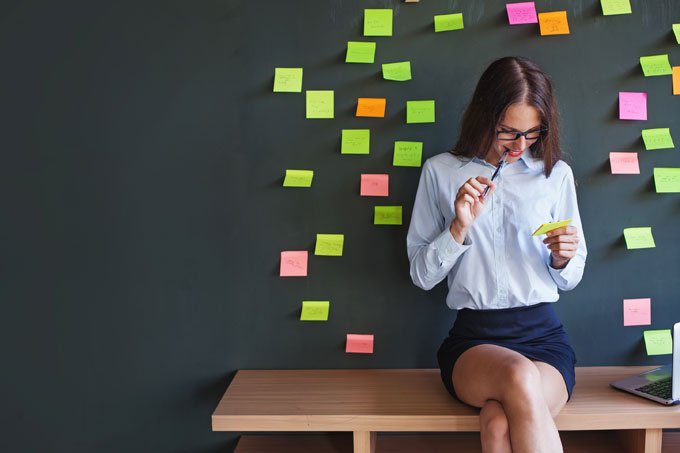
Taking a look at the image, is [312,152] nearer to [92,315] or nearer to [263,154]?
[263,154]

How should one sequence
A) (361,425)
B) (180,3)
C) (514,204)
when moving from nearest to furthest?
1. (361,425)
2. (514,204)
3. (180,3)

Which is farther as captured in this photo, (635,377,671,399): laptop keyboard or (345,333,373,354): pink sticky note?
(345,333,373,354): pink sticky note

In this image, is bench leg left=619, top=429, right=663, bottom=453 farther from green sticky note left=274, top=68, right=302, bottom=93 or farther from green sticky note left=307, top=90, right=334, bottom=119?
green sticky note left=274, top=68, right=302, bottom=93

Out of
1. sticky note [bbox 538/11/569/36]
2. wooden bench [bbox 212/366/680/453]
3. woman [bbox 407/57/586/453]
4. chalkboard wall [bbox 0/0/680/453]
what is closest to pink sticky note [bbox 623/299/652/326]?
chalkboard wall [bbox 0/0/680/453]

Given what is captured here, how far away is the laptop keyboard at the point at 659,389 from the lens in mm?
1823

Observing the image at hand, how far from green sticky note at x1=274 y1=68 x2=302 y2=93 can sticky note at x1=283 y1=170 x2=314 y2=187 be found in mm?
280

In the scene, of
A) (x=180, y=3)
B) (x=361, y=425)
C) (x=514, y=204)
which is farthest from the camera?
(x=180, y=3)

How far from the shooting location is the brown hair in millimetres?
1791

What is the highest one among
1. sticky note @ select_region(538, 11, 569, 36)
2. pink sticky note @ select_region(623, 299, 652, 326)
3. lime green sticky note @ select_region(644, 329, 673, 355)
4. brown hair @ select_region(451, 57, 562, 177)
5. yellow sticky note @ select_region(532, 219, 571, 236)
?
sticky note @ select_region(538, 11, 569, 36)

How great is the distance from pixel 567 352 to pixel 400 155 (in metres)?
0.84

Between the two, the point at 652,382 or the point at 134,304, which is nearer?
the point at 652,382

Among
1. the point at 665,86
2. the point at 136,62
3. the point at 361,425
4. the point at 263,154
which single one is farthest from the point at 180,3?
the point at 665,86

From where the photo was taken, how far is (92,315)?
85.9 inches

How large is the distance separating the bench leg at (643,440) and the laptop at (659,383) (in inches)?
3.8
